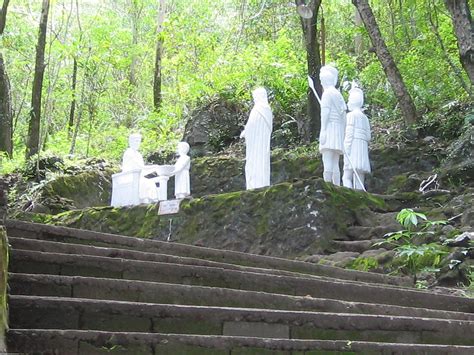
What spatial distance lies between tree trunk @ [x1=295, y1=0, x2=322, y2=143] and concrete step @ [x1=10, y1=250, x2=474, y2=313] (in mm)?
10986

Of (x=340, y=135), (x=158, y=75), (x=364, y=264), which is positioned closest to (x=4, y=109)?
(x=158, y=75)

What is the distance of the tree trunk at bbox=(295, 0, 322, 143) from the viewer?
658 inches

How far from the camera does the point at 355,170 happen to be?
1305 cm

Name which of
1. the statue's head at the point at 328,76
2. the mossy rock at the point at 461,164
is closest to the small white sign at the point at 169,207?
the statue's head at the point at 328,76

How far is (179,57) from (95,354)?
66.3 ft

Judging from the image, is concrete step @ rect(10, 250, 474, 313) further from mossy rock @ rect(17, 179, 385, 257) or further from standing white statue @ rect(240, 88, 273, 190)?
standing white statue @ rect(240, 88, 273, 190)

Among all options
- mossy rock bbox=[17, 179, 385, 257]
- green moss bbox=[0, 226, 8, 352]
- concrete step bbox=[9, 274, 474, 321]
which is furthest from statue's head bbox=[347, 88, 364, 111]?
green moss bbox=[0, 226, 8, 352]

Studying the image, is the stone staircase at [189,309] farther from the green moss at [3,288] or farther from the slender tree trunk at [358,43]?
the slender tree trunk at [358,43]

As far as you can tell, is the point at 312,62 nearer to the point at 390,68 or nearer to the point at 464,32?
the point at 390,68

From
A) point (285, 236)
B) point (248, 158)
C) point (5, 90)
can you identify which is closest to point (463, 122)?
point (248, 158)

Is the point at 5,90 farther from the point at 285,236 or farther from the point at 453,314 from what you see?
the point at 453,314

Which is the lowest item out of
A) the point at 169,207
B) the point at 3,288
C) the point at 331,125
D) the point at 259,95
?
the point at 3,288

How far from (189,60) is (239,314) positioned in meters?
19.6

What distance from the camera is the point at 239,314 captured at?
4469 mm
